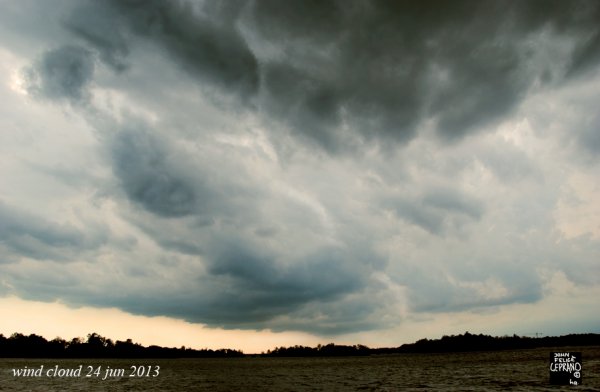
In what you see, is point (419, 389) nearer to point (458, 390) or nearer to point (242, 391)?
point (458, 390)

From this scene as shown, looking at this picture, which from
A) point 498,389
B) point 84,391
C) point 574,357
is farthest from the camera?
point 84,391

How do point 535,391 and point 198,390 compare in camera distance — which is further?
point 198,390

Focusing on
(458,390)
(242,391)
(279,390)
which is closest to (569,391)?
(458,390)

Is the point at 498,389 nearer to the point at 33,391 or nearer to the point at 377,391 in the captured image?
the point at 377,391

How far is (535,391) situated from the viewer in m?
60.0

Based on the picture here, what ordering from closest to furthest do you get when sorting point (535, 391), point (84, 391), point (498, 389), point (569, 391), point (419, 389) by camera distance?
point (569, 391) → point (535, 391) → point (498, 389) → point (419, 389) → point (84, 391)

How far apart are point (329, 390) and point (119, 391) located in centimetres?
4037

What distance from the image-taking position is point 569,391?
56.1 m

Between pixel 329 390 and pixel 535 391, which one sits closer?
pixel 535 391

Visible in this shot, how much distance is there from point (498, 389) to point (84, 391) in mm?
74583

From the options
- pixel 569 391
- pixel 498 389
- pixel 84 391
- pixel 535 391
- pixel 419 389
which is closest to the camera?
pixel 569 391

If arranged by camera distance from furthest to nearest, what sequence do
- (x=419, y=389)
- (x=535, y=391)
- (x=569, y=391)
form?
(x=419, y=389)
(x=535, y=391)
(x=569, y=391)

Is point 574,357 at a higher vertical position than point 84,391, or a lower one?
higher

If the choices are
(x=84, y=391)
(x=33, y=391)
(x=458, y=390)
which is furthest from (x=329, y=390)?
(x=33, y=391)
